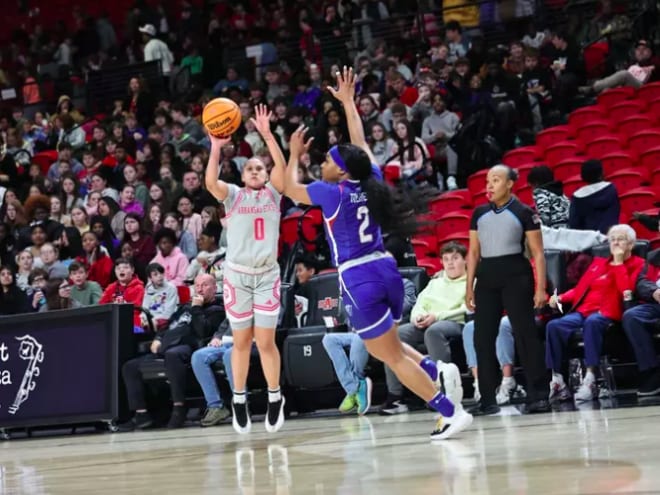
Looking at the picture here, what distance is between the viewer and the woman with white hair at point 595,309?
10.3 meters

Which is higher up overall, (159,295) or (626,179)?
(626,179)

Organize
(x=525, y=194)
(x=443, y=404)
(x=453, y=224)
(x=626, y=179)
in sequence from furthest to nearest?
(x=525, y=194)
(x=453, y=224)
(x=626, y=179)
(x=443, y=404)

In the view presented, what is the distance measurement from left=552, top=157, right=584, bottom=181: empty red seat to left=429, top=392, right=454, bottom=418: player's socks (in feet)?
25.0

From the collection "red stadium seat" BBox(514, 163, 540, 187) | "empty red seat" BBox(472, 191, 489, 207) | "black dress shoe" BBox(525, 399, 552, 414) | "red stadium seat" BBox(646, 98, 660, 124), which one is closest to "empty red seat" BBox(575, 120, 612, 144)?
"red stadium seat" BBox(646, 98, 660, 124)

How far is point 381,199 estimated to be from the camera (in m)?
7.49

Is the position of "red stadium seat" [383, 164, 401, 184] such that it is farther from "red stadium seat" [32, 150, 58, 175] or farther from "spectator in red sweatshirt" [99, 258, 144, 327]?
"red stadium seat" [32, 150, 58, 175]

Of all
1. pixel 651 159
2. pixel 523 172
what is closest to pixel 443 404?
pixel 651 159

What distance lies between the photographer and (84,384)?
1230 centimetres

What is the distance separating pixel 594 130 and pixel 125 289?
6.52m

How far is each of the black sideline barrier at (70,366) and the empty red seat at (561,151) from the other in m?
6.09

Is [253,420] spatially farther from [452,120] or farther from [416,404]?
[452,120]

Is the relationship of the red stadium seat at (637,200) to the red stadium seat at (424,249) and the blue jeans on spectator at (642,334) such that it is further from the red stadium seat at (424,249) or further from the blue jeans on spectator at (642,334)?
the blue jeans on spectator at (642,334)

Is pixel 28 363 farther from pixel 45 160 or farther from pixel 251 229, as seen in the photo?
pixel 45 160

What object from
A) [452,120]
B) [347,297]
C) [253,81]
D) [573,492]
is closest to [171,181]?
[452,120]
